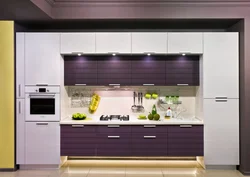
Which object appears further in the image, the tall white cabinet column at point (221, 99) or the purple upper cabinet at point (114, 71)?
the purple upper cabinet at point (114, 71)

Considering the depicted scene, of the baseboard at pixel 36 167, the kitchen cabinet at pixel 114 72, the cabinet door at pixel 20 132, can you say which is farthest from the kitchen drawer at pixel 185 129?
the cabinet door at pixel 20 132

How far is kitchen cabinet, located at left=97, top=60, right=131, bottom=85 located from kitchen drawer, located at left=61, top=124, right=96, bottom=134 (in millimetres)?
790

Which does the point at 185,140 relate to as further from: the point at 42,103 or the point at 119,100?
the point at 42,103

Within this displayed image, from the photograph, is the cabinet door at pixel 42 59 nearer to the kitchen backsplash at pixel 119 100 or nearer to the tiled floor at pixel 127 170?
the kitchen backsplash at pixel 119 100

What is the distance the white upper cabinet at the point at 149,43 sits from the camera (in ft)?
16.0

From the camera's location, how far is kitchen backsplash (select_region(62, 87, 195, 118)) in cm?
547

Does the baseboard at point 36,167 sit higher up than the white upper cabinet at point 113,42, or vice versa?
the white upper cabinet at point 113,42

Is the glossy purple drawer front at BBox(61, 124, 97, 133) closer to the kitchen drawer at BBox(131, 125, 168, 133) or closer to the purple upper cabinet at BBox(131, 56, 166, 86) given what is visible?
the kitchen drawer at BBox(131, 125, 168, 133)

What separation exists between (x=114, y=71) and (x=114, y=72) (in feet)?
0.06

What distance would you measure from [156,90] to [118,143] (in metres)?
1.28

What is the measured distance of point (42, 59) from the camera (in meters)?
4.88

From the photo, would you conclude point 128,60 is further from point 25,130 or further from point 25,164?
point 25,164

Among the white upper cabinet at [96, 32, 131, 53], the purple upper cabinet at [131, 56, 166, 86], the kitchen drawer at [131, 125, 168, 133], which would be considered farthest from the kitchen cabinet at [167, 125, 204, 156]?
the white upper cabinet at [96, 32, 131, 53]

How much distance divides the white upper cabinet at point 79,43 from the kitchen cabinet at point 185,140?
6.31ft
